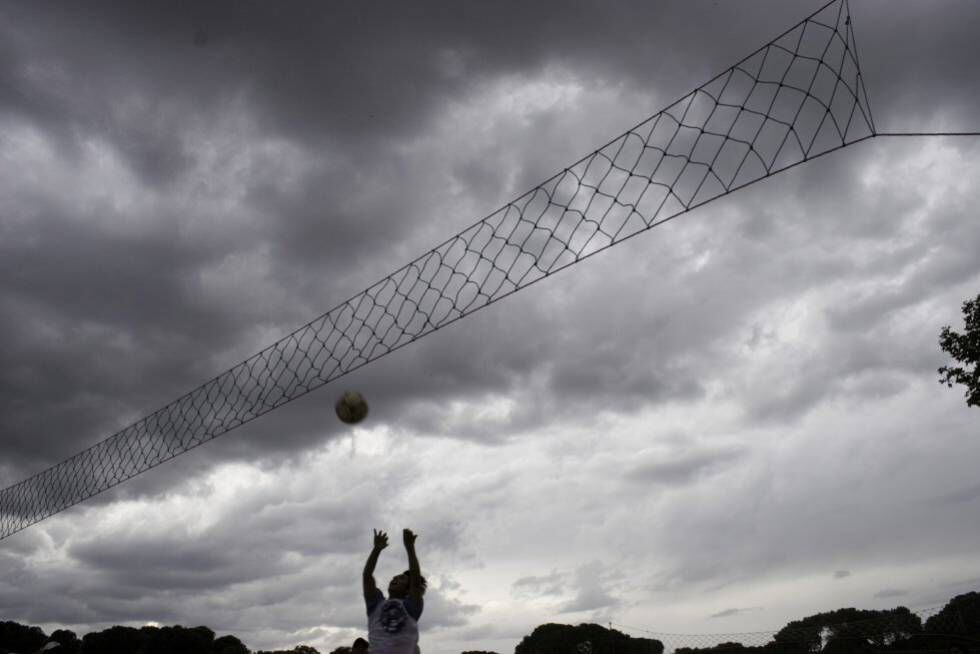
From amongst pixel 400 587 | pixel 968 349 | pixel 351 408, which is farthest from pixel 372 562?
pixel 968 349

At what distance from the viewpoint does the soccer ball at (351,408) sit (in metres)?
8.22

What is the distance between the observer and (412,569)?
5781mm

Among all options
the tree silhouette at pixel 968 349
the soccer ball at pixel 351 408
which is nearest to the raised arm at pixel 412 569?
the soccer ball at pixel 351 408

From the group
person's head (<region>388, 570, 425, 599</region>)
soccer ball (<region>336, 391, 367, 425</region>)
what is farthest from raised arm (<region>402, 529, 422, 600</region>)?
soccer ball (<region>336, 391, 367, 425</region>)

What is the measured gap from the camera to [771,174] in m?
5.34

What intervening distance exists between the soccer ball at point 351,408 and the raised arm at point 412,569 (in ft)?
8.09

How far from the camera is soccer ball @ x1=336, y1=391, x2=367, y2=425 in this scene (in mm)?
8218

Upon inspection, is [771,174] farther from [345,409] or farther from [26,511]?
[26,511]

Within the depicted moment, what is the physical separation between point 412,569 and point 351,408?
2.74 meters

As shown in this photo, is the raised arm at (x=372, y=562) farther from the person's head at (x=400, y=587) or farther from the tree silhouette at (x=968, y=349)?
the tree silhouette at (x=968, y=349)

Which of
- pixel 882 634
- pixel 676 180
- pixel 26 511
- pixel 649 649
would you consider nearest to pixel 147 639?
pixel 649 649

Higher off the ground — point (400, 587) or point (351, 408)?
point (351, 408)

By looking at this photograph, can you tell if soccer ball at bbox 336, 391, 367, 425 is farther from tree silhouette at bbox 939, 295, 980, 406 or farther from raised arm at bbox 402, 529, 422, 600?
tree silhouette at bbox 939, 295, 980, 406

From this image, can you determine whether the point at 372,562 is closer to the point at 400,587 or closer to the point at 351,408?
the point at 400,587
